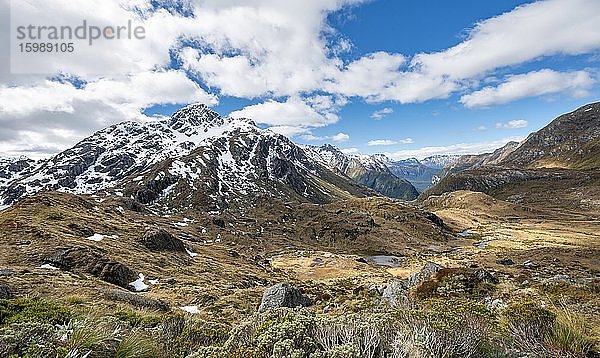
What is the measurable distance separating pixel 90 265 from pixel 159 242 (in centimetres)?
3160

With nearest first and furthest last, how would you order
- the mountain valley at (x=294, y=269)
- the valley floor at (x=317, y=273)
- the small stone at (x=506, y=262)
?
1. the valley floor at (x=317, y=273)
2. the mountain valley at (x=294, y=269)
3. the small stone at (x=506, y=262)

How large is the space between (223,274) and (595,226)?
6239 inches

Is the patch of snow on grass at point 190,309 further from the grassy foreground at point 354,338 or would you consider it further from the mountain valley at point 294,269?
the grassy foreground at point 354,338

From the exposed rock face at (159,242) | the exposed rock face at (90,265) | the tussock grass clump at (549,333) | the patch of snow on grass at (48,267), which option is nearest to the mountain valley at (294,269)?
the tussock grass clump at (549,333)

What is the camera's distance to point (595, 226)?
13200 cm

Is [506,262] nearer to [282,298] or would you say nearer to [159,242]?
[282,298]

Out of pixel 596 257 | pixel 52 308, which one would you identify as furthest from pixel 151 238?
pixel 596 257

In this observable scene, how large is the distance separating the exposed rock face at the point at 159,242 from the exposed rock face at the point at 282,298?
49319mm

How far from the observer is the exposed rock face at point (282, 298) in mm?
24062

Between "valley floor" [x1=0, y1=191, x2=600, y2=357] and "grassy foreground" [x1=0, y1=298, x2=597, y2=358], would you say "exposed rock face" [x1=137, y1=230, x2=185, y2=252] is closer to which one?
"valley floor" [x1=0, y1=191, x2=600, y2=357]

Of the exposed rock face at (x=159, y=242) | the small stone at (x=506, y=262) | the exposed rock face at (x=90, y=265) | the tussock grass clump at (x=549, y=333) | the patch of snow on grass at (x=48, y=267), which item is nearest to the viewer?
the tussock grass clump at (x=549, y=333)

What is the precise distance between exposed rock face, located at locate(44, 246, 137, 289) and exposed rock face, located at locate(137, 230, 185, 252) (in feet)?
86.1

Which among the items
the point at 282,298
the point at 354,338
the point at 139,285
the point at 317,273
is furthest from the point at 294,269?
the point at 354,338

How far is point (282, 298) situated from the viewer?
79.8ft
